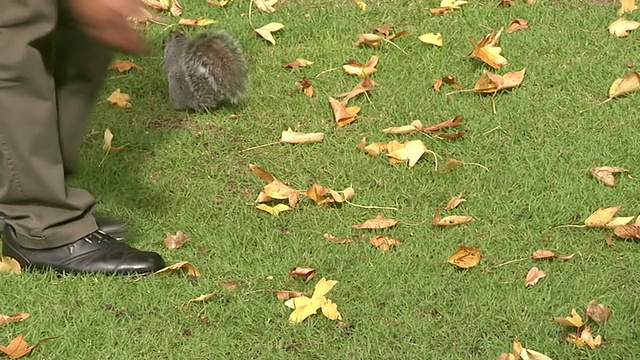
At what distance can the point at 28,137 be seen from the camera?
3.51m

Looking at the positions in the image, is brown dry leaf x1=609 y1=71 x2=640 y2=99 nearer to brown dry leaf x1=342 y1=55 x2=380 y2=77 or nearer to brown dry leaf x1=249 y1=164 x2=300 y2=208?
brown dry leaf x1=342 y1=55 x2=380 y2=77

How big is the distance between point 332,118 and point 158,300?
1.52m

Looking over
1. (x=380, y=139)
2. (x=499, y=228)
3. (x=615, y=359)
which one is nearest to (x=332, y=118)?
(x=380, y=139)

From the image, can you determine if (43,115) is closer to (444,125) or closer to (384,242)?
(384,242)

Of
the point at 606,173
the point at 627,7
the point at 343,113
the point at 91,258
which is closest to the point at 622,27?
the point at 627,7

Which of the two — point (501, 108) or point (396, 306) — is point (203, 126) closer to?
point (501, 108)

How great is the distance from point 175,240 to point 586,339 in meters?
1.51

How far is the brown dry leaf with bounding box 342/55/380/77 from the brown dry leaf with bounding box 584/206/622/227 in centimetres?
157

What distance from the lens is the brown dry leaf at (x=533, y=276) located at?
356cm

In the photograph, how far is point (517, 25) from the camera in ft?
17.9

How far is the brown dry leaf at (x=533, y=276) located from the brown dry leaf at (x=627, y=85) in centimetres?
146

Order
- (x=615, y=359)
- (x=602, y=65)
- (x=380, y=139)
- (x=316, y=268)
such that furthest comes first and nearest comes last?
(x=602, y=65)
(x=380, y=139)
(x=316, y=268)
(x=615, y=359)

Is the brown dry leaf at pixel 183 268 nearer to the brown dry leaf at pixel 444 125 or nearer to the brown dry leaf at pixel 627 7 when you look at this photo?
the brown dry leaf at pixel 444 125

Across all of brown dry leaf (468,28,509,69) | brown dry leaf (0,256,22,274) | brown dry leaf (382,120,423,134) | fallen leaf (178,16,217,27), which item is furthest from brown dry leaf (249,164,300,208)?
fallen leaf (178,16,217,27)
